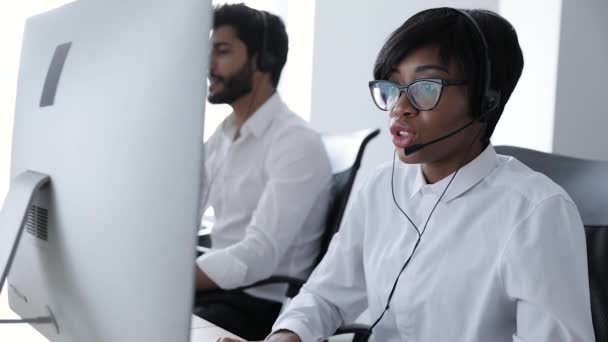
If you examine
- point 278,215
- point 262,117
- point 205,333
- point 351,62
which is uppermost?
point 351,62

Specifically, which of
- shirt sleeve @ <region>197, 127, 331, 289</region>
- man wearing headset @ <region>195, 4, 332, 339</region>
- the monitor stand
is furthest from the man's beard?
the monitor stand

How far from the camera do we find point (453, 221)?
48.7 inches

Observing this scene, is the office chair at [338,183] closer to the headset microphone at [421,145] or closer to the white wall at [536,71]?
the headset microphone at [421,145]

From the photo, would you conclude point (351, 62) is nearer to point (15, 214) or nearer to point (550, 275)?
point (550, 275)

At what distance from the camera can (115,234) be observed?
2.35 ft

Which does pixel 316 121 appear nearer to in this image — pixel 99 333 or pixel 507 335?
pixel 507 335

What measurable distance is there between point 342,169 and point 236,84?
1.64 ft

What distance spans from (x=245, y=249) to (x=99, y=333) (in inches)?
47.5

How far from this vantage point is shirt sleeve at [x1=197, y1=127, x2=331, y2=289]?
1.92 metres

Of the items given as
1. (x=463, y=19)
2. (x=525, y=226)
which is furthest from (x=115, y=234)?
(x=463, y=19)

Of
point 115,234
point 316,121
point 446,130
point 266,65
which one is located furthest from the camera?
point 316,121

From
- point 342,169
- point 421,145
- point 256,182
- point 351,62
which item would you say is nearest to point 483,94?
point 421,145

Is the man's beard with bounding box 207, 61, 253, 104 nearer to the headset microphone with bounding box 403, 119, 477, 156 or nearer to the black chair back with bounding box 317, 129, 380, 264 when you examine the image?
the black chair back with bounding box 317, 129, 380, 264

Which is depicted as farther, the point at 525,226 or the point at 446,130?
the point at 446,130
